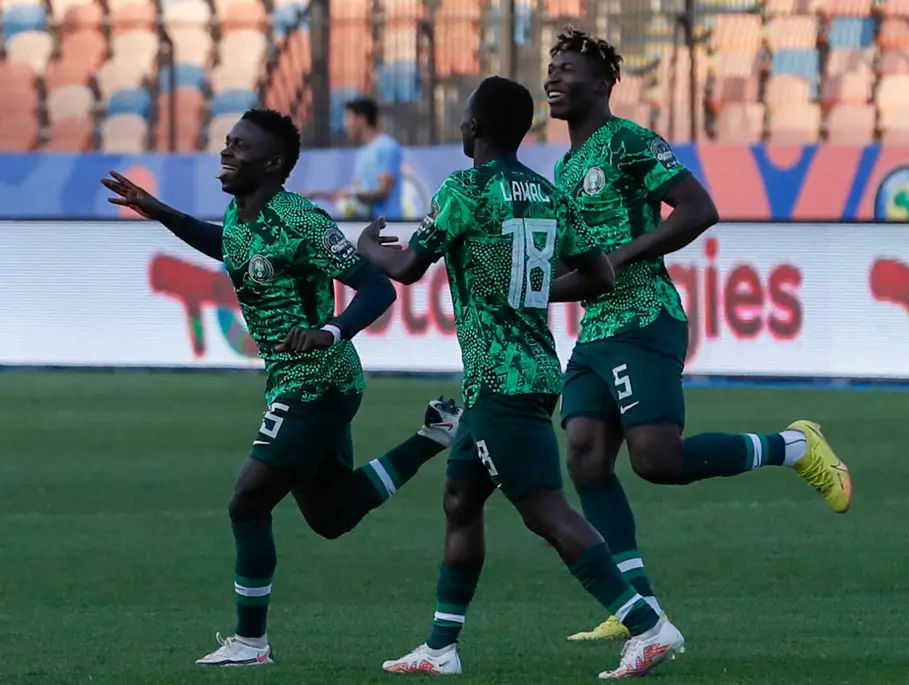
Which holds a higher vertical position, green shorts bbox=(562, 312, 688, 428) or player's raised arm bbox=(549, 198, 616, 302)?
player's raised arm bbox=(549, 198, 616, 302)

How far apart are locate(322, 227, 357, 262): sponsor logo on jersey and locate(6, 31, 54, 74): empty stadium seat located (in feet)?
63.1

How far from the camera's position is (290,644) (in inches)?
263

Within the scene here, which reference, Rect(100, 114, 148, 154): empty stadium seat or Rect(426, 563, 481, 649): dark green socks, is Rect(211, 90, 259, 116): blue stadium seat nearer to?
Rect(100, 114, 148, 154): empty stadium seat

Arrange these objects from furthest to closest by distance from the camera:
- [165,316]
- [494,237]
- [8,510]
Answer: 1. [165,316]
2. [8,510]
3. [494,237]

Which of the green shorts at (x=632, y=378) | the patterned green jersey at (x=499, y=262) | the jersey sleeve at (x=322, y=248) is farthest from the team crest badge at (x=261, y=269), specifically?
the green shorts at (x=632, y=378)

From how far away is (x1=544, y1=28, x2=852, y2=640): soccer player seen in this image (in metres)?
6.82

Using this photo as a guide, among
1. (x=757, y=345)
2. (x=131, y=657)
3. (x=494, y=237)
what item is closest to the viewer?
(x=494, y=237)

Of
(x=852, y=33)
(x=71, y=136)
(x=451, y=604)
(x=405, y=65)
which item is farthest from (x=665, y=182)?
(x=71, y=136)

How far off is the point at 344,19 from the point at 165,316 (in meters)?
6.61

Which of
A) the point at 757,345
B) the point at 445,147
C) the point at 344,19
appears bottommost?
the point at 757,345

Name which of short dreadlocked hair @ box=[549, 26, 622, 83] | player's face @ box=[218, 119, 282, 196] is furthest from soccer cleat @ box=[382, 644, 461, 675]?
short dreadlocked hair @ box=[549, 26, 622, 83]

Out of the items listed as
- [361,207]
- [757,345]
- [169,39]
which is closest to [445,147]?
[361,207]

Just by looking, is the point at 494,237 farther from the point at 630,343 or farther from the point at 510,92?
the point at 630,343

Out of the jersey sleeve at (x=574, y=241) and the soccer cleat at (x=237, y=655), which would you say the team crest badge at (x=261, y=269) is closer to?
the jersey sleeve at (x=574, y=241)
